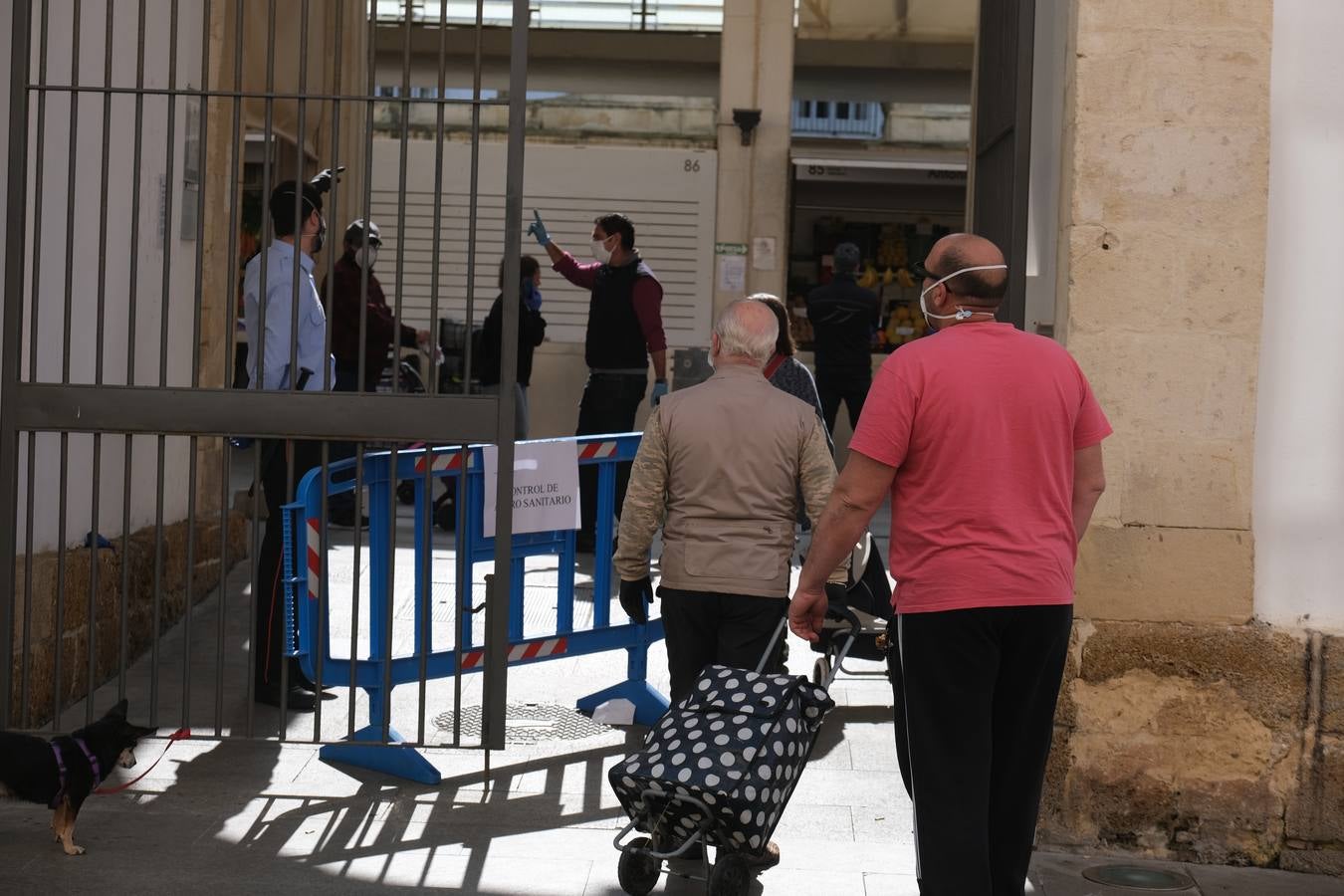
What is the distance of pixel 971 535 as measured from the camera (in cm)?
405

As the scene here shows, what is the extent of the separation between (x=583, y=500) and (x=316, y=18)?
512cm

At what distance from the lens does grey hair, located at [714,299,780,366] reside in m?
5.02

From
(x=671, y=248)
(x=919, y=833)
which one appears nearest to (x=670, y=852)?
(x=919, y=833)

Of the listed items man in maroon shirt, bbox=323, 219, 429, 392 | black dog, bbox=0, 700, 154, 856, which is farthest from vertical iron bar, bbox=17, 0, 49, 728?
man in maroon shirt, bbox=323, 219, 429, 392

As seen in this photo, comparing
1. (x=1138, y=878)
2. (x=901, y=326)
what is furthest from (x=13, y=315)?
(x=901, y=326)

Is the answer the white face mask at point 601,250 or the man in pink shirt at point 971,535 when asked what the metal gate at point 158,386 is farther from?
the white face mask at point 601,250

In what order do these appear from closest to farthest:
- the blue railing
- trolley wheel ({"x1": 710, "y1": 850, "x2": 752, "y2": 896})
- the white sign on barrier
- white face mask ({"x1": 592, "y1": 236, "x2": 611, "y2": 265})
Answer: trolley wheel ({"x1": 710, "y1": 850, "x2": 752, "y2": 896}) < the white sign on barrier < white face mask ({"x1": 592, "y1": 236, "x2": 611, "y2": 265}) < the blue railing

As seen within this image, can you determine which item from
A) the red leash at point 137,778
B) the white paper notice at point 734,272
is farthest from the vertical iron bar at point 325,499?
the white paper notice at point 734,272

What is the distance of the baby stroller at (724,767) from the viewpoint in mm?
4441

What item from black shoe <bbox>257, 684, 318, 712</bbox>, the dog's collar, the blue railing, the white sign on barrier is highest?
the blue railing

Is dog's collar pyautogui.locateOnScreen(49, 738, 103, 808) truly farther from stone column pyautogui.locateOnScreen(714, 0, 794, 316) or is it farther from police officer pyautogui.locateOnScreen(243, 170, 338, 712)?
stone column pyautogui.locateOnScreen(714, 0, 794, 316)

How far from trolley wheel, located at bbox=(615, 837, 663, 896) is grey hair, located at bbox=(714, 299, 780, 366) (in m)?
1.40

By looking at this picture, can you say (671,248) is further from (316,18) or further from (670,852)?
(670,852)

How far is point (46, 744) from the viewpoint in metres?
4.98
